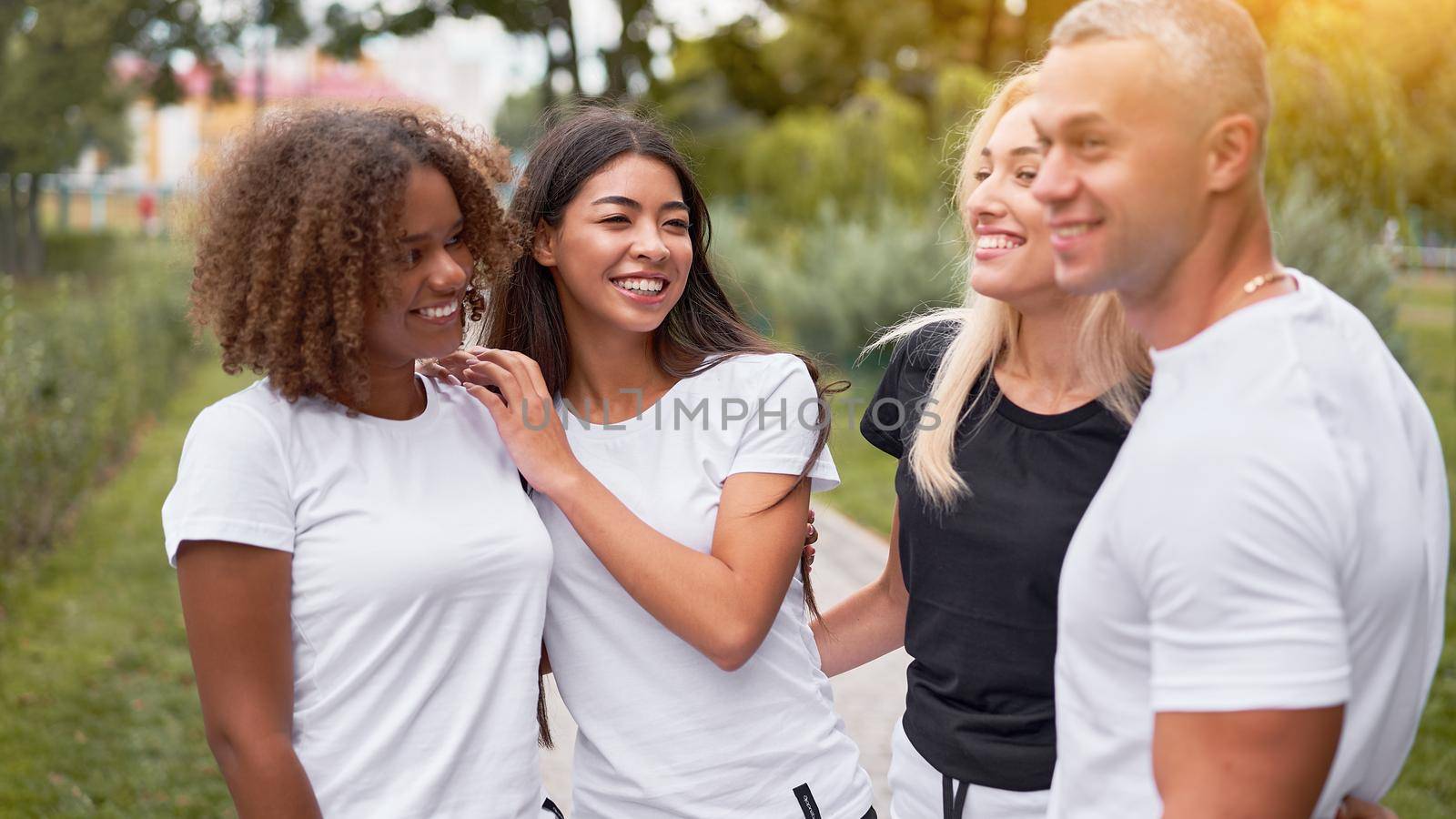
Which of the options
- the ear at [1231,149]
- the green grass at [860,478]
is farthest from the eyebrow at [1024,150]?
the green grass at [860,478]

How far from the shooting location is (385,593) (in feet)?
6.19

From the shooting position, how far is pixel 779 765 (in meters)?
2.23

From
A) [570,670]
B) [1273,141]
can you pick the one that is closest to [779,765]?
[570,670]

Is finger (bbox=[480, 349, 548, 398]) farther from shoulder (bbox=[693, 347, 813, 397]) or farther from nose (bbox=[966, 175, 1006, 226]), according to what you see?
nose (bbox=[966, 175, 1006, 226])

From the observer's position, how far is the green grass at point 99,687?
476 cm

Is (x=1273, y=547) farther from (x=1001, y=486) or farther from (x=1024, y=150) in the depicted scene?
(x=1024, y=150)

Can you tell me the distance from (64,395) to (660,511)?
7.59 metres

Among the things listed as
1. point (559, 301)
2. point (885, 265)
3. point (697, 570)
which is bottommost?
point (885, 265)

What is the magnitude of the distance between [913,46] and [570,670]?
31198 mm

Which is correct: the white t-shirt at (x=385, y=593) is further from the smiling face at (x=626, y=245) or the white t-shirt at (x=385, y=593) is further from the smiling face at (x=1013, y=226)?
the smiling face at (x=1013, y=226)

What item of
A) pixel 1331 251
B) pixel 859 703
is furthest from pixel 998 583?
pixel 1331 251

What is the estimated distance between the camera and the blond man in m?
1.20

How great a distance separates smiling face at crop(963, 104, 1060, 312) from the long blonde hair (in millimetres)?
88

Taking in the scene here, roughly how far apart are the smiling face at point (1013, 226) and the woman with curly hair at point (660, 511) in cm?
45
